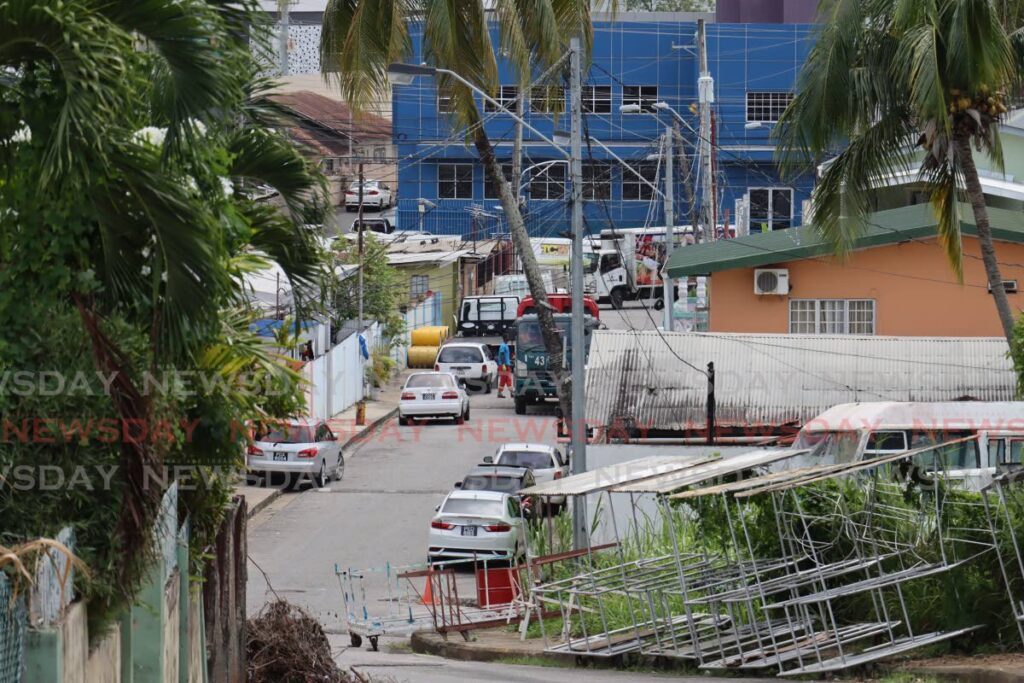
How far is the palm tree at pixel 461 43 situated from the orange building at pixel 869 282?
8.16 m

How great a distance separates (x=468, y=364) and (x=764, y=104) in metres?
21.8

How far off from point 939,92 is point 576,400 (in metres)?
6.79

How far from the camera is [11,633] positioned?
5.86 meters

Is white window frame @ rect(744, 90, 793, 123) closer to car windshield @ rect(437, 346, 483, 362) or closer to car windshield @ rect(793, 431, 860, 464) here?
car windshield @ rect(437, 346, 483, 362)

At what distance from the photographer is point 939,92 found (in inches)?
683

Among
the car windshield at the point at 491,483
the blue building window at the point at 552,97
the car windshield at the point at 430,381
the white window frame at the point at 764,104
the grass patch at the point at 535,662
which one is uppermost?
the white window frame at the point at 764,104

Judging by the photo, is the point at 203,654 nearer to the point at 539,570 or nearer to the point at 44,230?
the point at 44,230

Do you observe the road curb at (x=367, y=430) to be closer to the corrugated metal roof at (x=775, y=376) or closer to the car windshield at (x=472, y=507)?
the corrugated metal roof at (x=775, y=376)

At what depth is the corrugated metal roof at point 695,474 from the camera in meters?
14.8

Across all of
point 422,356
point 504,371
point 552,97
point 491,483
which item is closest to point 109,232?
point 552,97

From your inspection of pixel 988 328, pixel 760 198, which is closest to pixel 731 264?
pixel 988 328

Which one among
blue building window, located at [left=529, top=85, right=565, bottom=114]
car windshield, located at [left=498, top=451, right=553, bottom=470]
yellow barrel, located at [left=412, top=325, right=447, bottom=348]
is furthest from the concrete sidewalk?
blue building window, located at [left=529, top=85, right=565, bottom=114]

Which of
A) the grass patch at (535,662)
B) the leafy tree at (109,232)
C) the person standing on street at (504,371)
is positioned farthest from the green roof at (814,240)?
the leafy tree at (109,232)

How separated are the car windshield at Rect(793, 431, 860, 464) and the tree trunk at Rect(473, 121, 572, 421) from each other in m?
4.65
